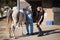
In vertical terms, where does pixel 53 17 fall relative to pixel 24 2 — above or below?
below

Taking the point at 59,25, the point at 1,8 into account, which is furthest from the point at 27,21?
the point at 1,8

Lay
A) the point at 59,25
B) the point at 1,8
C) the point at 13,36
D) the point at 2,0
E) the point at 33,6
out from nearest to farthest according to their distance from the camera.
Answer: the point at 13,36, the point at 59,25, the point at 33,6, the point at 1,8, the point at 2,0

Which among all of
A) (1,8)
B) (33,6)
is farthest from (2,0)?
(33,6)

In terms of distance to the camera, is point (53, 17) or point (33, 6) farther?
point (33, 6)

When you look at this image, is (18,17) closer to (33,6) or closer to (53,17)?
(53,17)

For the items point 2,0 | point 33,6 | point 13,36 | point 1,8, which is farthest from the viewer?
point 2,0

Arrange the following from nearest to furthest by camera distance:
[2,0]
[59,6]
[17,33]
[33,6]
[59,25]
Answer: [17,33], [59,25], [59,6], [33,6], [2,0]

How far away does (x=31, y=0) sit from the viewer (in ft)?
65.2

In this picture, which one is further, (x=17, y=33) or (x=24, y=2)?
(x=24, y=2)

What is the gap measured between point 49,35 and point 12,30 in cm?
198

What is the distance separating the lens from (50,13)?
62.4 feet

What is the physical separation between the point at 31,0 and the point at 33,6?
1096 millimetres

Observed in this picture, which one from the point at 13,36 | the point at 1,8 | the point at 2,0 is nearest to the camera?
the point at 13,36

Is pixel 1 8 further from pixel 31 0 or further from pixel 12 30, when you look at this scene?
pixel 12 30
